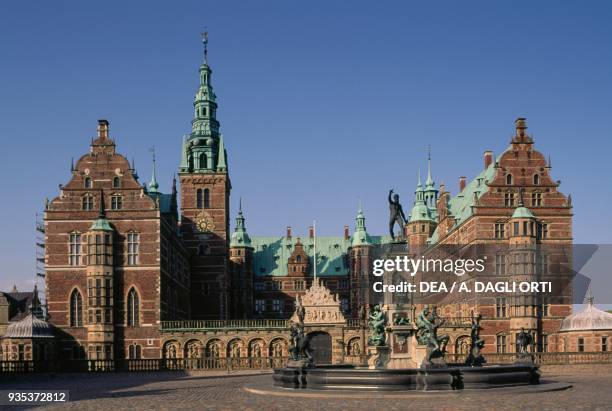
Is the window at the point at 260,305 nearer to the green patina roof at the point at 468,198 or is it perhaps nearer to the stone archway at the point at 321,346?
the green patina roof at the point at 468,198

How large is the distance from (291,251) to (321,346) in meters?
35.9

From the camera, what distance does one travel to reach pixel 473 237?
6425 centimetres

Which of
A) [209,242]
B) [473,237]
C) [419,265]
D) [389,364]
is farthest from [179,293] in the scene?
[389,364]

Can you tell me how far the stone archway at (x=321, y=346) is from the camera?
70.8m

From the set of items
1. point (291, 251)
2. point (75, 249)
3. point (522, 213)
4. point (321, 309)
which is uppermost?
point (522, 213)

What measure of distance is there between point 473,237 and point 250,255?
1574 inches

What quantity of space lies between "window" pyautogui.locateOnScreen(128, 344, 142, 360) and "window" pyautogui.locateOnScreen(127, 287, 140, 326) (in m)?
1.63

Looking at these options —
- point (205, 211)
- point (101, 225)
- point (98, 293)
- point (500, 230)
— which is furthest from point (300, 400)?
point (205, 211)

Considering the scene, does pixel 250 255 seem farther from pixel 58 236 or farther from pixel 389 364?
pixel 389 364

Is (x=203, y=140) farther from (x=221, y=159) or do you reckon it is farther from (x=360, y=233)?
(x=360, y=233)

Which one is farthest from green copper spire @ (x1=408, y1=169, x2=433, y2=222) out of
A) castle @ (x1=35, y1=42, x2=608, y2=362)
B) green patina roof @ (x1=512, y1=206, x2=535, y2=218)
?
green patina roof @ (x1=512, y1=206, x2=535, y2=218)

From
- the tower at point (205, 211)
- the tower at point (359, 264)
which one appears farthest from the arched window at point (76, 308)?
the tower at point (359, 264)

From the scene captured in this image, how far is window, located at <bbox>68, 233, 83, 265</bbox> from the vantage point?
60875 millimetres

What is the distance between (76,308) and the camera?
60.7 meters
